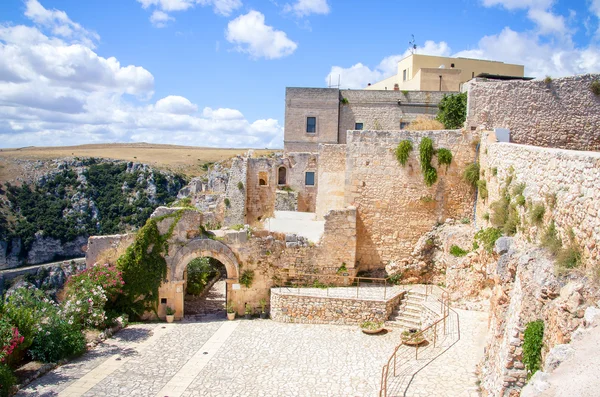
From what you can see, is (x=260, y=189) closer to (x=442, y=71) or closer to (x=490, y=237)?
(x=442, y=71)

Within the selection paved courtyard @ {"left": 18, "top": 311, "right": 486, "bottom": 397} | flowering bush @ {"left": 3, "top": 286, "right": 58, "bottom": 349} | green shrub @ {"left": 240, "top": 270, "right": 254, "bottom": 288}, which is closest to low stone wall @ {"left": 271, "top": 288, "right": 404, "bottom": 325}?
paved courtyard @ {"left": 18, "top": 311, "right": 486, "bottom": 397}

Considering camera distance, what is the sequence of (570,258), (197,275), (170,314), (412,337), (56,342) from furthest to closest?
(197,275)
(170,314)
(412,337)
(56,342)
(570,258)

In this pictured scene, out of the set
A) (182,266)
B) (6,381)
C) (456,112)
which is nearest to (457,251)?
(456,112)

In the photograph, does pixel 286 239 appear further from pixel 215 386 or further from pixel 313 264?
pixel 215 386

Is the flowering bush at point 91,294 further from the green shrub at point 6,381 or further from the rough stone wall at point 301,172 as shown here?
the rough stone wall at point 301,172

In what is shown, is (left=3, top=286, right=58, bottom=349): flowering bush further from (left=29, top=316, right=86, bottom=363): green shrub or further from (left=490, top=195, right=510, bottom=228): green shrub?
(left=490, top=195, right=510, bottom=228): green shrub

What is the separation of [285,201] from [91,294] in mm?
14028

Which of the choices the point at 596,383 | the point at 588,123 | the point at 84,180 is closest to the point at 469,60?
the point at 588,123

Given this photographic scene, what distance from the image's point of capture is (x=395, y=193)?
17.6 m

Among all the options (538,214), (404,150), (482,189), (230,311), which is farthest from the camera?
(404,150)

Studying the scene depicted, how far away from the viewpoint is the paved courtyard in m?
11.2

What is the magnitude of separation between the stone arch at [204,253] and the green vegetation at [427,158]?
791 cm

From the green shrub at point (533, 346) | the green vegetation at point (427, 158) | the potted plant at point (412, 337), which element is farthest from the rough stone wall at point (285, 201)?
the green shrub at point (533, 346)

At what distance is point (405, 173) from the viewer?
17422 millimetres
